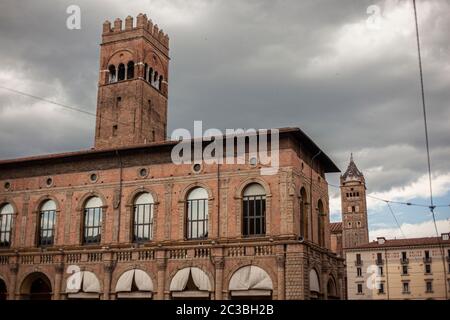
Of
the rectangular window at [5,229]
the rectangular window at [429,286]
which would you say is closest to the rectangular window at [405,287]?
the rectangular window at [429,286]

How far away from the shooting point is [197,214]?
30297 millimetres

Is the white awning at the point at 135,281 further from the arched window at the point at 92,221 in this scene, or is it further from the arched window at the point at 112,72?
the arched window at the point at 112,72

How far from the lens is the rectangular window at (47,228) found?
33.5 metres

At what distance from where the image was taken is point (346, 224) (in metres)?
112

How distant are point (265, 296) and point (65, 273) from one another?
11870 mm

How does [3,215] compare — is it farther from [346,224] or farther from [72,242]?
[346,224]

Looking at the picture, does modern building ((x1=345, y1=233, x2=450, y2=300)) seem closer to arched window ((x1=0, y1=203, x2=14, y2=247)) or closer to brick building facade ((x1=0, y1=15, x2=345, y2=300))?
brick building facade ((x1=0, y1=15, x2=345, y2=300))

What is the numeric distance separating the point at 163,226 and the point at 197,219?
6.55 ft

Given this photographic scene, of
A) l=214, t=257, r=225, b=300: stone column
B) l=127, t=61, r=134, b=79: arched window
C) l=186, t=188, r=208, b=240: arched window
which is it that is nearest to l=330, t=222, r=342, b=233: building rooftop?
l=127, t=61, r=134, b=79: arched window

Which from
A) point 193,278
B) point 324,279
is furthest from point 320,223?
point 193,278

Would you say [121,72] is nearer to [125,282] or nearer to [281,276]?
[125,282]

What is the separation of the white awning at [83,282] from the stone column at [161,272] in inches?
153
